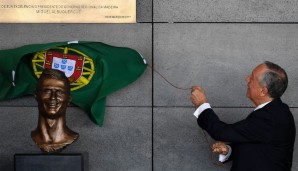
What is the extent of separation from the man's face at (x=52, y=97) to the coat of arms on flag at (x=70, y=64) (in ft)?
2.07

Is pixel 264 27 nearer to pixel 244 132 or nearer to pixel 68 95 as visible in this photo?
pixel 244 132

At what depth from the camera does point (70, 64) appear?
14.1 ft

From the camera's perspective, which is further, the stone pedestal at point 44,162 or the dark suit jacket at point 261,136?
the stone pedestal at point 44,162

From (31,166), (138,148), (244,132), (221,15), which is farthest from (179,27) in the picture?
(31,166)

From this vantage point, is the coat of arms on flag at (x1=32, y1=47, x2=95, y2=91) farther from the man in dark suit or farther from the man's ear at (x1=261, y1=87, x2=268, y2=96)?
the man's ear at (x1=261, y1=87, x2=268, y2=96)

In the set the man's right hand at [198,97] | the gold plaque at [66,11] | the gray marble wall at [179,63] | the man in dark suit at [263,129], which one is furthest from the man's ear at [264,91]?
the gold plaque at [66,11]

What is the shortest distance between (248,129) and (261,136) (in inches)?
3.5

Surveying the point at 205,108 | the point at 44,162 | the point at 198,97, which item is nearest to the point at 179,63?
the point at 198,97

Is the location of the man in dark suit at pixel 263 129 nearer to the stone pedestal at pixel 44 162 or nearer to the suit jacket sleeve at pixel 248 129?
the suit jacket sleeve at pixel 248 129

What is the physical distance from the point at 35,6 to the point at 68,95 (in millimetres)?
1079

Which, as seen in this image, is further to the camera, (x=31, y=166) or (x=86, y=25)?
(x=86, y=25)

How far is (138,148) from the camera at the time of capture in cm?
447

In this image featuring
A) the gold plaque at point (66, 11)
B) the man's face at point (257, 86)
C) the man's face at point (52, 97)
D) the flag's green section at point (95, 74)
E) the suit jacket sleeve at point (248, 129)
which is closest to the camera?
the suit jacket sleeve at point (248, 129)

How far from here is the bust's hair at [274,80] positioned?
345cm
